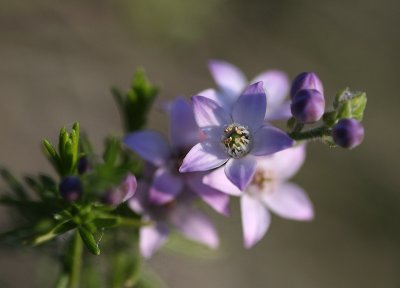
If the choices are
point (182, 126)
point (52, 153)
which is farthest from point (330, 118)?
point (52, 153)

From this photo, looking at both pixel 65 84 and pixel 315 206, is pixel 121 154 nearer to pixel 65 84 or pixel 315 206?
pixel 65 84

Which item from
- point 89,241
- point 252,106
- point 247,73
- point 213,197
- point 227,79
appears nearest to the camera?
point 89,241

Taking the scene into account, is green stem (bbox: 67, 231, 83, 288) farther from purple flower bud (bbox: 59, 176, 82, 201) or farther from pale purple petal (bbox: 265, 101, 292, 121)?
pale purple petal (bbox: 265, 101, 292, 121)

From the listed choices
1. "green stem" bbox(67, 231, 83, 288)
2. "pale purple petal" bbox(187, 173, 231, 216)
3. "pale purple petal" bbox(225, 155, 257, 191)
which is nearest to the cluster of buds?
"pale purple petal" bbox(225, 155, 257, 191)

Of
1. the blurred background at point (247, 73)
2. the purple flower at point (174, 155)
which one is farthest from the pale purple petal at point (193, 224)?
the blurred background at point (247, 73)

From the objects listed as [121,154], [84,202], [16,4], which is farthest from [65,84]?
[84,202]

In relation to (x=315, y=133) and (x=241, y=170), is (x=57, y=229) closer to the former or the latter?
(x=241, y=170)
